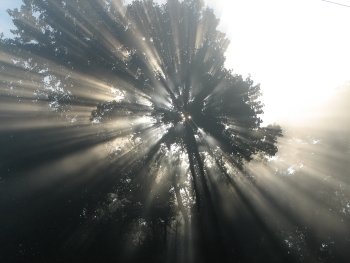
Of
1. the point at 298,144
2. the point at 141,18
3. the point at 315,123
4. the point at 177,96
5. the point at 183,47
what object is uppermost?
the point at 141,18

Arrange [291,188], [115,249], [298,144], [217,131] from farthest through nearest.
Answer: [298,144], [291,188], [115,249], [217,131]

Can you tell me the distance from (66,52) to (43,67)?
2.19 meters

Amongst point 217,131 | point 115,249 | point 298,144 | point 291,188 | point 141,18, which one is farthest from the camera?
point 298,144

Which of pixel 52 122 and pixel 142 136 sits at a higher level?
pixel 52 122

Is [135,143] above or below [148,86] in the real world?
below

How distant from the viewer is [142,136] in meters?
16.0

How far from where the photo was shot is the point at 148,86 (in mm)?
14141

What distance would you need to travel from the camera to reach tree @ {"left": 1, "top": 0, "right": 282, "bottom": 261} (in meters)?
13.7

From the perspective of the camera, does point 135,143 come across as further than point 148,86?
Yes

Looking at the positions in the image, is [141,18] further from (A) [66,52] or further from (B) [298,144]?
(B) [298,144]

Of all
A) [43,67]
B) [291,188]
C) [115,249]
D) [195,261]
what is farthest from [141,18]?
[195,261]

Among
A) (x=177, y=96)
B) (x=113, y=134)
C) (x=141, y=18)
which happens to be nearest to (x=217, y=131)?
(x=177, y=96)

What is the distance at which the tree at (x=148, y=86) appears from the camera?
44.8 ft

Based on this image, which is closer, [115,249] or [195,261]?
[115,249]
